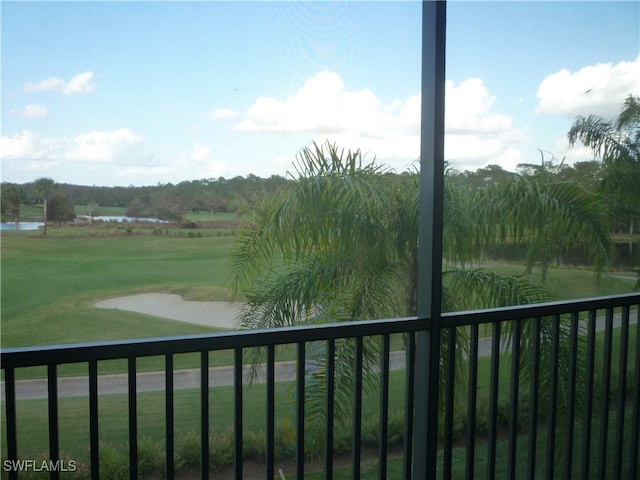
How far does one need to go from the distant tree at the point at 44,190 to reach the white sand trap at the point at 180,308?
62 cm

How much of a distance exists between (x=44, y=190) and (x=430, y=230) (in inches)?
86.3

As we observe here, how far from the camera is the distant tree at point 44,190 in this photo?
10.2 ft

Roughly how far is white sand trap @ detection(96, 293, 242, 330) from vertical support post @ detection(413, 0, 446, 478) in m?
1.69

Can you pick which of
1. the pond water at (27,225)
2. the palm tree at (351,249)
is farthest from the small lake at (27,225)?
the palm tree at (351,249)

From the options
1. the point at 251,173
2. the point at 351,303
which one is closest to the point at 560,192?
the point at 351,303

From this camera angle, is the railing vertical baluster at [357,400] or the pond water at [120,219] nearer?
the railing vertical baluster at [357,400]

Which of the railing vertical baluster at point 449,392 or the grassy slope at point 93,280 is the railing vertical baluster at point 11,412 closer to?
the railing vertical baluster at point 449,392

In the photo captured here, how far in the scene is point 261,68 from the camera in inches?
144

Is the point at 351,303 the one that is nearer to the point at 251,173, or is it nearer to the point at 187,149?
the point at 251,173

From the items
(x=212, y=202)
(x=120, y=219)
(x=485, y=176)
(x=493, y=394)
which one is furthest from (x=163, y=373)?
(x=485, y=176)

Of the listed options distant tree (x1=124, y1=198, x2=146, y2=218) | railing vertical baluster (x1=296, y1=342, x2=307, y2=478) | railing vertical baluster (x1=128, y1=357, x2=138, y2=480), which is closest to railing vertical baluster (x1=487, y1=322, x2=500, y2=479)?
railing vertical baluster (x1=296, y1=342, x2=307, y2=478)

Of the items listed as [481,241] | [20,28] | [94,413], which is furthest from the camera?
[481,241]

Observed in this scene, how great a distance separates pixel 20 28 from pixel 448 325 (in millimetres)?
2586

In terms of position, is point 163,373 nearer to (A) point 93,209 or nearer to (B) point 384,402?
(A) point 93,209
